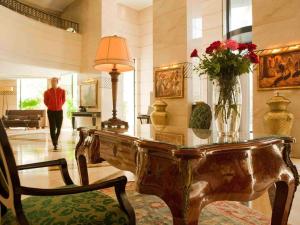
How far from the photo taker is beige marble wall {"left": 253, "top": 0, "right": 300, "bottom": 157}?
211 inches

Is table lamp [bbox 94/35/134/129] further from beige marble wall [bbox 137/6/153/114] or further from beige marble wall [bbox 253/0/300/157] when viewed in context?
beige marble wall [bbox 137/6/153/114]

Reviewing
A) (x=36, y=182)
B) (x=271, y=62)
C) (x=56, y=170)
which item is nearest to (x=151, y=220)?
(x=36, y=182)

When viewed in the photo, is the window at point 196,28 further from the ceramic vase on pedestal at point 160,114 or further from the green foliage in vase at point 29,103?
the green foliage in vase at point 29,103

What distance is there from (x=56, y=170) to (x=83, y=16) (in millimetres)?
8630

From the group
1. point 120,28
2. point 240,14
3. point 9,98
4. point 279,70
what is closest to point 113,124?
point 279,70

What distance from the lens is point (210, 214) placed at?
7.45ft

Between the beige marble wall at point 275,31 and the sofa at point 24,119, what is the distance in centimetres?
1045

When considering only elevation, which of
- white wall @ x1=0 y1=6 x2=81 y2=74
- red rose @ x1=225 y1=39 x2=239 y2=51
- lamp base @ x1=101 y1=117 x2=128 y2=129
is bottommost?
lamp base @ x1=101 y1=117 x2=128 y2=129

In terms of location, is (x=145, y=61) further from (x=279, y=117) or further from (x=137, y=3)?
(x=279, y=117)

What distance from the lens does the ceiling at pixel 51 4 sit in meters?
11.8

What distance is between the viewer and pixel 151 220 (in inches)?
84.3

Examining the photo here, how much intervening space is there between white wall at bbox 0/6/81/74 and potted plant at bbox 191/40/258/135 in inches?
336

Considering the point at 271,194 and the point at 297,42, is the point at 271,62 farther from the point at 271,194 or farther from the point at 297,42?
the point at 271,194

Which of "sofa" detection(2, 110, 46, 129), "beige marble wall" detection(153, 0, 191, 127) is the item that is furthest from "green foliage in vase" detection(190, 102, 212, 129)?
"sofa" detection(2, 110, 46, 129)
